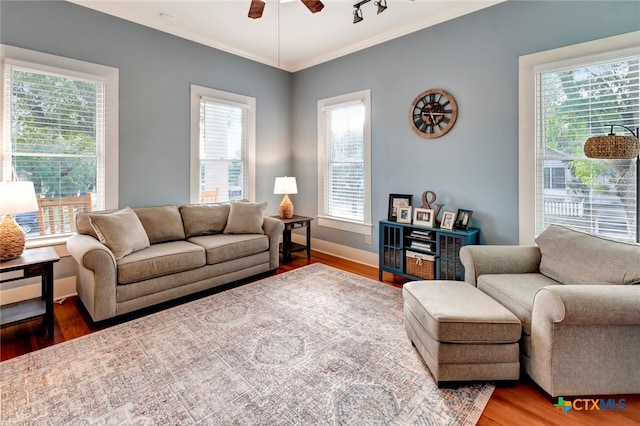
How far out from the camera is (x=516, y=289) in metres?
2.14

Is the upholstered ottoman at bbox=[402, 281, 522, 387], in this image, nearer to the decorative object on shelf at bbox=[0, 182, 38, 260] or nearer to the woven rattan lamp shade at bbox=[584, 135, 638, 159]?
the woven rattan lamp shade at bbox=[584, 135, 638, 159]

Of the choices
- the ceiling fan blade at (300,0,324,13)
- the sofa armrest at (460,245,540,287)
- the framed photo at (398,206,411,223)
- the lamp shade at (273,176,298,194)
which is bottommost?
the sofa armrest at (460,245,540,287)

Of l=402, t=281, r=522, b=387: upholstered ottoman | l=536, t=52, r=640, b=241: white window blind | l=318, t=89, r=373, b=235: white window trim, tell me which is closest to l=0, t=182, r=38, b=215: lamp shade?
l=402, t=281, r=522, b=387: upholstered ottoman

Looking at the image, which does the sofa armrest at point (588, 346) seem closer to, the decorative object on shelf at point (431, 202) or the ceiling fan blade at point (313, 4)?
the decorative object on shelf at point (431, 202)

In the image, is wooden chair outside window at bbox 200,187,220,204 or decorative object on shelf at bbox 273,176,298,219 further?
decorative object on shelf at bbox 273,176,298,219

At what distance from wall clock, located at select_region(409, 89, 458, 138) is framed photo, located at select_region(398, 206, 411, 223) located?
90cm

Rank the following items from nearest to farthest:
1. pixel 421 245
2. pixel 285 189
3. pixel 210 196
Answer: pixel 421 245
pixel 210 196
pixel 285 189

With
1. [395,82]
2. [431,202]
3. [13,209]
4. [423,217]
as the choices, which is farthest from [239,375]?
[395,82]

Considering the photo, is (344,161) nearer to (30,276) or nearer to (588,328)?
(588,328)

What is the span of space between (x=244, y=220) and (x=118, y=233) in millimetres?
1412

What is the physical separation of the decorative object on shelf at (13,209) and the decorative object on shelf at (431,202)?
3678 millimetres

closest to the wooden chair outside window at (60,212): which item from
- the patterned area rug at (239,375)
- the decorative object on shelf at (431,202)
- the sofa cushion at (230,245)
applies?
the sofa cushion at (230,245)

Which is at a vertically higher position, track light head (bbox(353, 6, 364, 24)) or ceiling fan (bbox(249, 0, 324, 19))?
track light head (bbox(353, 6, 364, 24))

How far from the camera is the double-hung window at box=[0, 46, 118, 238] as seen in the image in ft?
9.52
